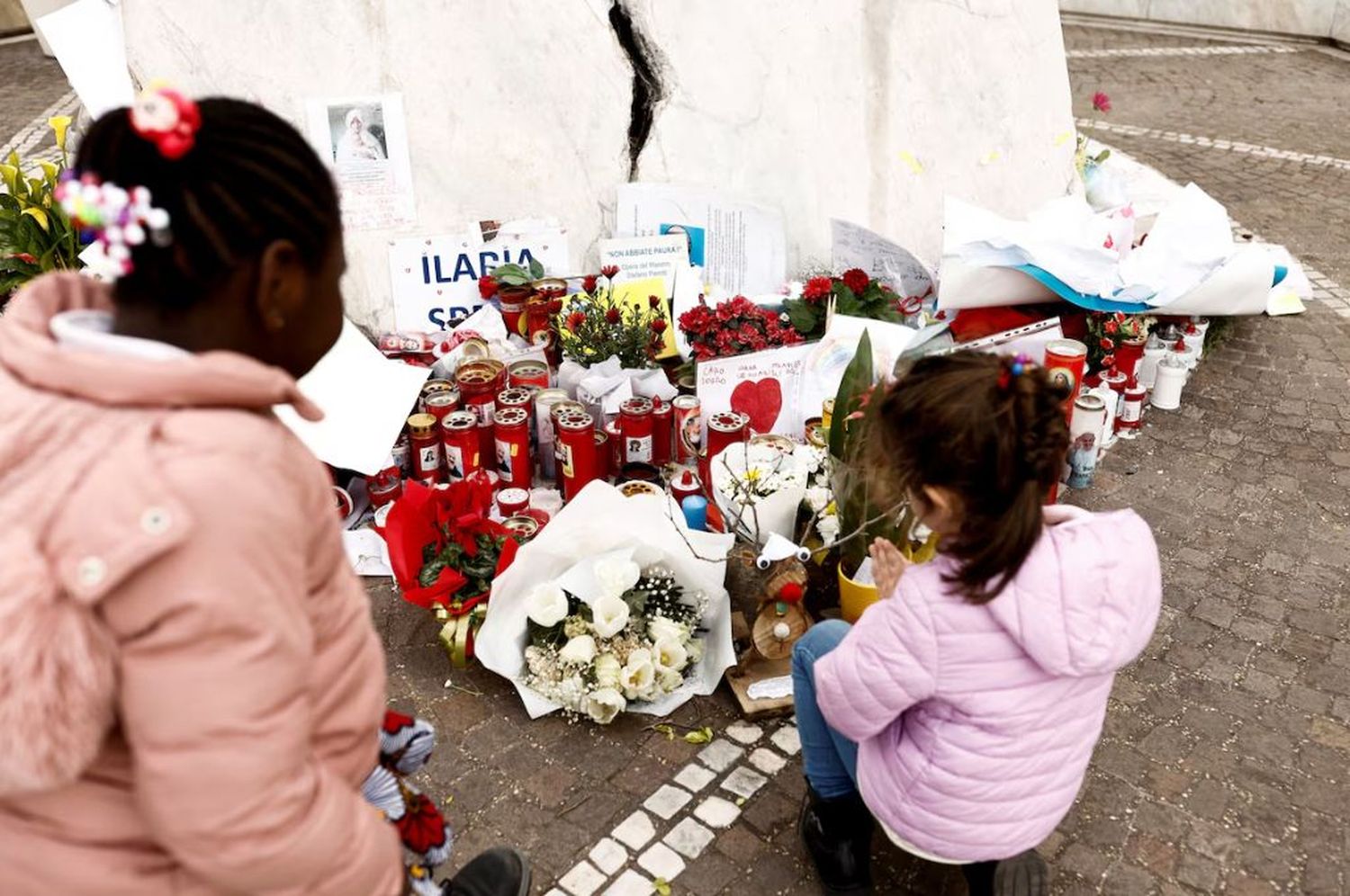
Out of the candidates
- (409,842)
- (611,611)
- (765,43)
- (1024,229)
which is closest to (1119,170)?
(1024,229)

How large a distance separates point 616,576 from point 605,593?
56mm

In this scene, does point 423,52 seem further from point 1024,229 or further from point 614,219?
point 1024,229

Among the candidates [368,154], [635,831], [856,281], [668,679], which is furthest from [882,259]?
[635,831]

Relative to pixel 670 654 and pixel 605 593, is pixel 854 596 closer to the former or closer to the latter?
pixel 670 654

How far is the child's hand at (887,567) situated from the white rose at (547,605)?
1.05 metres

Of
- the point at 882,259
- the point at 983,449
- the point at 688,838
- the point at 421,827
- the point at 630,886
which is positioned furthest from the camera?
the point at 882,259

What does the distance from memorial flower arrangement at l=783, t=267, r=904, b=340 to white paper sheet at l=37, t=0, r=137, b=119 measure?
269 centimetres

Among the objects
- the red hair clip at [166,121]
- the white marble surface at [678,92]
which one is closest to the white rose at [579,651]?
the red hair clip at [166,121]

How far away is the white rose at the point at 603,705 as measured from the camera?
288 centimetres

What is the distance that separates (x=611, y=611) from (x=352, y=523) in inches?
49.0

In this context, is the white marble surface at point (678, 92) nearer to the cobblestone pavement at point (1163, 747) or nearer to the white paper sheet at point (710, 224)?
the white paper sheet at point (710, 224)

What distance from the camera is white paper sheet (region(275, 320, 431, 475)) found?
12.3 ft

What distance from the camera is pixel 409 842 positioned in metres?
1.81

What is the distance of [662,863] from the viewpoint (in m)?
2.57
